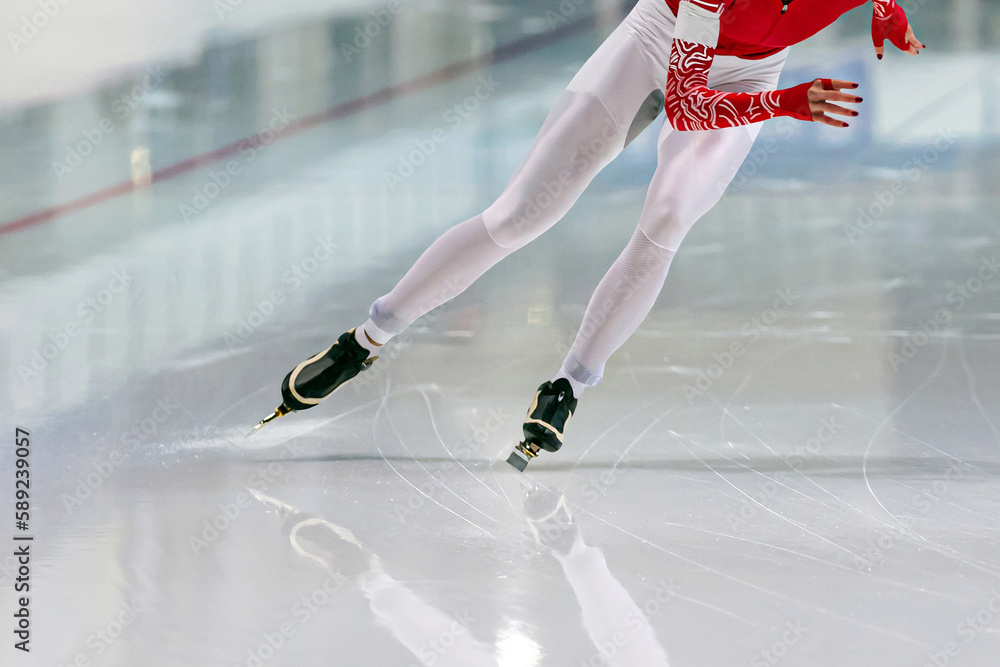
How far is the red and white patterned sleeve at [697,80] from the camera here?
1.48m

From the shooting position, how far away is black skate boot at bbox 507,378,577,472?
5.68 ft

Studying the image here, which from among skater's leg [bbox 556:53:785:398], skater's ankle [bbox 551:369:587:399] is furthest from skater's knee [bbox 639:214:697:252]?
skater's ankle [bbox 551:369:587:399]

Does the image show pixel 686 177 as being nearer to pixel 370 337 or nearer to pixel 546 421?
pixel 546 421

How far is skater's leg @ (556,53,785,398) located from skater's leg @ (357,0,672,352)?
0.34 feet

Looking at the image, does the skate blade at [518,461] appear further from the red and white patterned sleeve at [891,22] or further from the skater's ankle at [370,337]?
the red and white patterned sleeve at [891,22]

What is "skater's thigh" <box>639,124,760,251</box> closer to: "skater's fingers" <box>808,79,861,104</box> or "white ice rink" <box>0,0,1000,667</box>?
"skater's fingers" <box>808,79,861,104</box>

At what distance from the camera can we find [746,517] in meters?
1.59

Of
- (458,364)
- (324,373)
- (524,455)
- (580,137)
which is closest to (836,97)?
(580,137)

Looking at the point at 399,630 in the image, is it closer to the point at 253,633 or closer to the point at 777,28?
the point at 253,633

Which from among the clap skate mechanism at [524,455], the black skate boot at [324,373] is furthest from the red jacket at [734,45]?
the black skate boot at [324,373]

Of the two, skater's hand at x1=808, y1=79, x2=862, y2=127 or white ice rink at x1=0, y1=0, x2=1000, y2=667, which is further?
skater's hand at x1=808, y1=79, x2=862, y2=127

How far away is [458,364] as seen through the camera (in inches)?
104

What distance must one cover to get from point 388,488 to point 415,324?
1.38 metres

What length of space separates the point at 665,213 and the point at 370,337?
2.08ft
